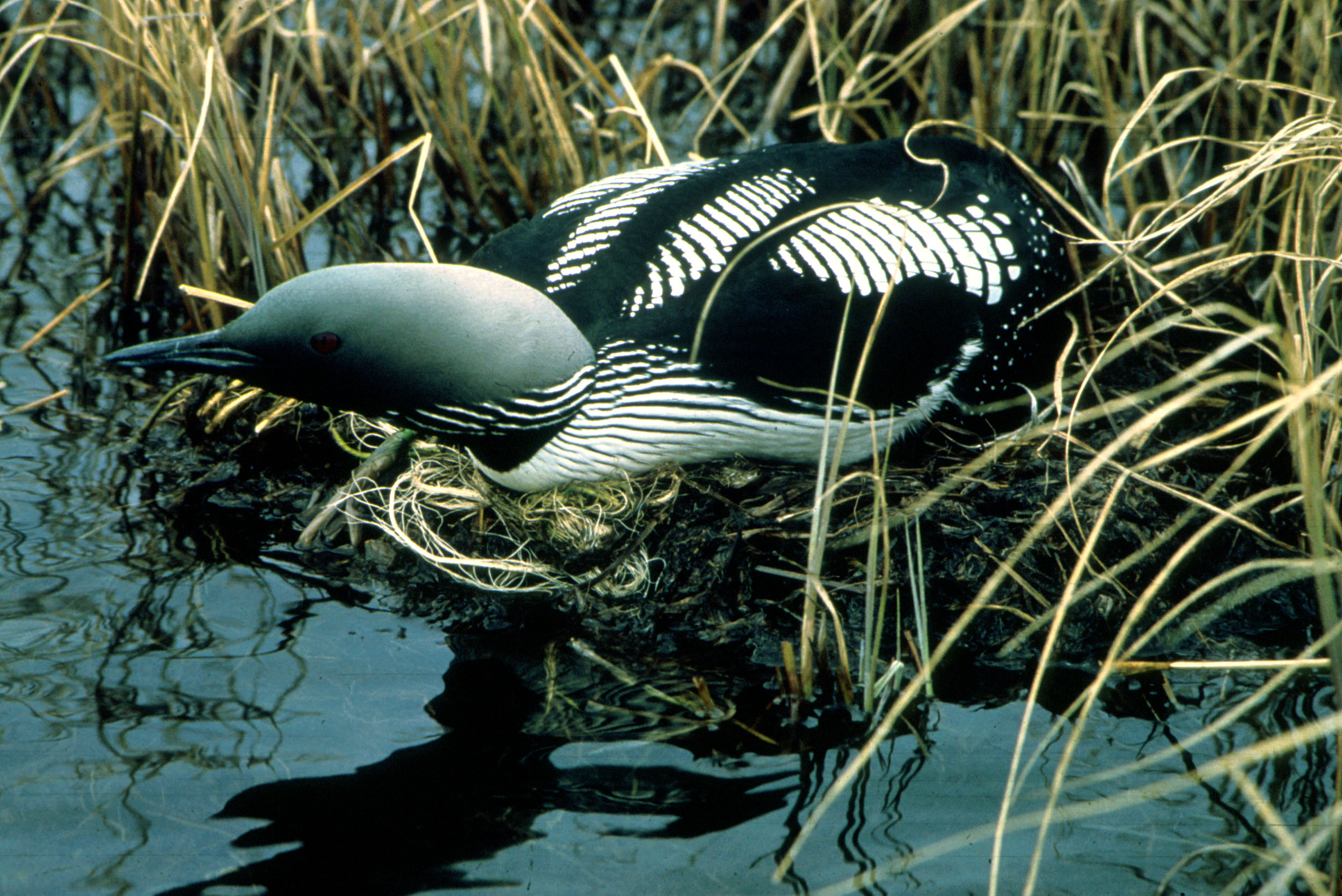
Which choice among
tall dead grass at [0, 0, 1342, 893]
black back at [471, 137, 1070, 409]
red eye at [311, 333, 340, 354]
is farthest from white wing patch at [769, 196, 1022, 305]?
red eye at [311, 333, 340, 354]

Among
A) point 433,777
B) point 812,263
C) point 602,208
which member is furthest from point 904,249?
point 433,777

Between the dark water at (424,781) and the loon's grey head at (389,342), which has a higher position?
the loon's grey head at (389,342)

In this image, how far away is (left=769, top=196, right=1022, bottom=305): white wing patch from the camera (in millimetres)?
2209

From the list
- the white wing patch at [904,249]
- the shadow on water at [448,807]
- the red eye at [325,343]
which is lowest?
the shadow on water at [448,807]

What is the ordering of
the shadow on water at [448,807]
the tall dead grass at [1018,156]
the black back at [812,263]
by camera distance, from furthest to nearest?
A: the black back at [812,263] < the tall dead grass at [1018,156] < the shadow on water at [448,807]

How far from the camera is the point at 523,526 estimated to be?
229 centimetres

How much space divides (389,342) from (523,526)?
464 mm

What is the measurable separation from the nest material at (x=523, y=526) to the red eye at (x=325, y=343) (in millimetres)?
370

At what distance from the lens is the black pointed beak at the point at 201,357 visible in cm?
196

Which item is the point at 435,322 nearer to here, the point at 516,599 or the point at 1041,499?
the point at 516,599

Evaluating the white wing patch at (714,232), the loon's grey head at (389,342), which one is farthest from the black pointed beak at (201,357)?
the white wing patch at (714,232)

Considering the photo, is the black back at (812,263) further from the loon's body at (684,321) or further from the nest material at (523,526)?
the nest material at (523,526)

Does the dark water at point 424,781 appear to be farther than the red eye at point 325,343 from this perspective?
No

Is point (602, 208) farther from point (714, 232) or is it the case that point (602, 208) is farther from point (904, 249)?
point (904, 249)
